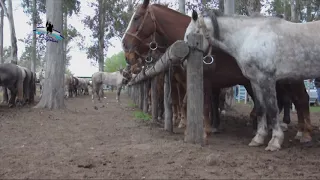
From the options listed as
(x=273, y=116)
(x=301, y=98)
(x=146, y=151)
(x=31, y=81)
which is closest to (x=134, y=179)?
(x=146, y=151)

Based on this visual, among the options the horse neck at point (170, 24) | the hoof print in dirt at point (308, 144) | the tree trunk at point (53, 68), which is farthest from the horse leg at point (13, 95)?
the hoof print in dirt at point (308, 144)

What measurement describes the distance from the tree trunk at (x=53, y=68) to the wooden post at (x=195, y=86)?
7.82m

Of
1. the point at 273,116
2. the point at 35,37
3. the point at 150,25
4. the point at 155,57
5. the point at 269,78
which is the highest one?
the point at 35,37

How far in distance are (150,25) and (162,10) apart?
336mm

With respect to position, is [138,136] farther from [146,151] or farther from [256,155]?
[256,155]

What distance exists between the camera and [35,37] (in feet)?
96.9

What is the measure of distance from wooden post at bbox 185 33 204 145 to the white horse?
0.75 feet

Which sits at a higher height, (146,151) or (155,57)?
(155,57)

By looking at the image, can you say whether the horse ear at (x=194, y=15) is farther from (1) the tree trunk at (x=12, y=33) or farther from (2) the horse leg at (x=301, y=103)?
(1) the tree trunk at (x=12, y=33)

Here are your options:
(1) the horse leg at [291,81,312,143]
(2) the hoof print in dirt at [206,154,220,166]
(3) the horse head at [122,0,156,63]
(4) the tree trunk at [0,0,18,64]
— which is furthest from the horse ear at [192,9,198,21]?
(4) the tree trunk at [0,0,18,64]

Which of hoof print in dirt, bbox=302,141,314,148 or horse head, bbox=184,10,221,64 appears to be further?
hoof print in dirt, bbox=302,141,314,148

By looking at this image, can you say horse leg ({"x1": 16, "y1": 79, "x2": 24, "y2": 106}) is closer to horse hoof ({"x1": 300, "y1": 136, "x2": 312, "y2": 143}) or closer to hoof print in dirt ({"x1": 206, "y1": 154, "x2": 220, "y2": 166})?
horse hoof ({"x1": 300, "y1": 136, "x2": 312, "y2": 143})

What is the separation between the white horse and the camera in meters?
4.65

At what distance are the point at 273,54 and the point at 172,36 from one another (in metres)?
1.81
